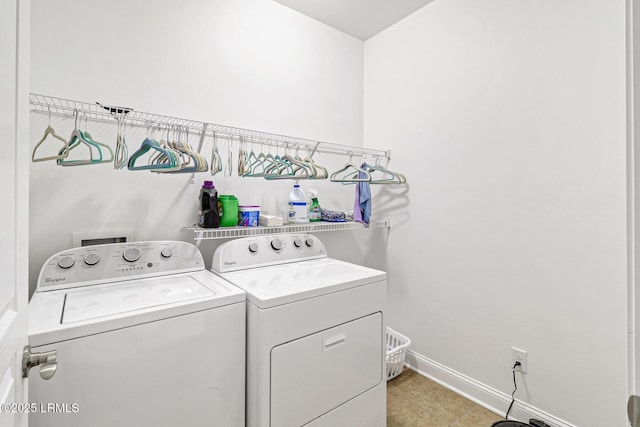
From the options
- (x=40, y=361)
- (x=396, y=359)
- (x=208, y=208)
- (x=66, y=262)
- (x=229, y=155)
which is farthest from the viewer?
(x=396, y=359)

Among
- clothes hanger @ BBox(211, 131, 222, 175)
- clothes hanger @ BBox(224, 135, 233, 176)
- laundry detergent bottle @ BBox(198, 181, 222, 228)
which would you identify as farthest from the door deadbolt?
clothes hanger @ BBox(224, 135, 233, 176)

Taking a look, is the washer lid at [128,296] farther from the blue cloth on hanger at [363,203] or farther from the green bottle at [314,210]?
the blue cloth on hanger at [363,203]

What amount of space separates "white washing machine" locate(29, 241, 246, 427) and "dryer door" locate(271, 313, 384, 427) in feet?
Answer: 0.56

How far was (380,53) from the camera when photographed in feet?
8.45

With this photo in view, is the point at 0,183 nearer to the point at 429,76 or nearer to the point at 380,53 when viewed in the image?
the point at 429,76

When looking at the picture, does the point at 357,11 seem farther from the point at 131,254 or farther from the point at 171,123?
the point at 131,254

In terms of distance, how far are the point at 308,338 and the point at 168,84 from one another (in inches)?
63.0

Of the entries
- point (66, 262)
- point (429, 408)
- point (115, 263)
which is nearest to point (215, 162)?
point (115, 263)

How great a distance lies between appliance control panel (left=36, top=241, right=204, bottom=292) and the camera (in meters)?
1.28

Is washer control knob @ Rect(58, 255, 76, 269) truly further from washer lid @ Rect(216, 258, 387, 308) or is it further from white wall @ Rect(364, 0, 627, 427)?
white wall @ Rect(364, 0, 627, 427)

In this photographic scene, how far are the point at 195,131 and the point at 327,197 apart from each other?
1126 millimetres

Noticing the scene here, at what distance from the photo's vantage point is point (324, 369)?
1.37 meters

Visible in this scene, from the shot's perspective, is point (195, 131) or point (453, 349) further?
point (453, 349)

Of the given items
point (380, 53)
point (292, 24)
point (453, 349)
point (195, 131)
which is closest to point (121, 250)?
point (195, 131)
